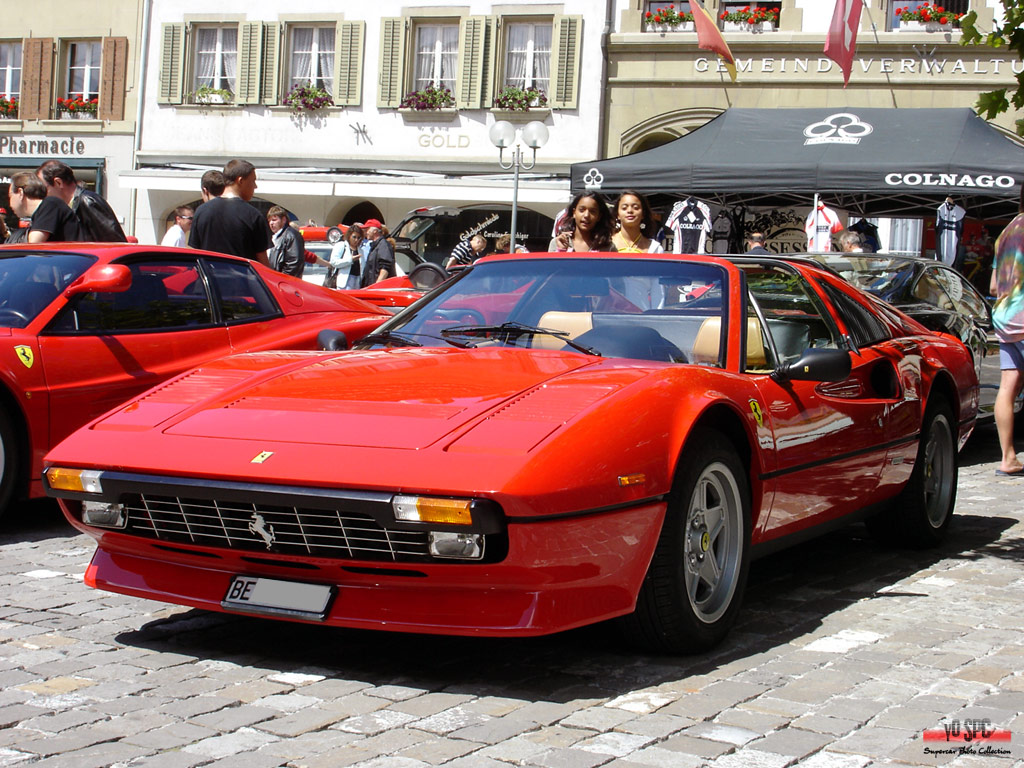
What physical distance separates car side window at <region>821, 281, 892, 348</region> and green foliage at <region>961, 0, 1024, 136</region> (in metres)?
0.89

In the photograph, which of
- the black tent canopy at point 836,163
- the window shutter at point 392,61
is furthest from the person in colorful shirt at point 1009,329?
the window shutter at point 392,61

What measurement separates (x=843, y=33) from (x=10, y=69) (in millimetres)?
18211

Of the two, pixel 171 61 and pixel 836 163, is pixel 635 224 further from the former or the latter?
pixel 171 61

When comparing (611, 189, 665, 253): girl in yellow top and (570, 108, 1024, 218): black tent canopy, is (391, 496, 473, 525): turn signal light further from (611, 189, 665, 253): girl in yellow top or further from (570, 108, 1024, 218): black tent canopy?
(570, 108, 1024, 218): black tent canopy

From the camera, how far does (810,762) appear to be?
3020 millimetres

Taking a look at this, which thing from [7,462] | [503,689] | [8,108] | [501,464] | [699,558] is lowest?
[503,689]

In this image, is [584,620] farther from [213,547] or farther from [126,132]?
[126,132]

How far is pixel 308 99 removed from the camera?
2669cm

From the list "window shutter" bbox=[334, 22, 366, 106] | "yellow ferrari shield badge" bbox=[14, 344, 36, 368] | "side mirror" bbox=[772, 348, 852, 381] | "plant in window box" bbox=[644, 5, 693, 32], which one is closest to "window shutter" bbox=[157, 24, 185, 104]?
"window shutter" bbox=[334, 22, 366, 106]

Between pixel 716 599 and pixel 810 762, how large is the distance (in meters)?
1.02

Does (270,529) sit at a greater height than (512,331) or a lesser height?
lesser

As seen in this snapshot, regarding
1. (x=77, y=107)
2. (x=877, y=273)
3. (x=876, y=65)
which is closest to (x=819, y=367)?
(x=877, y=273)

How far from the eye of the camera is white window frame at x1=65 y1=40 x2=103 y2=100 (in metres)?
28.4

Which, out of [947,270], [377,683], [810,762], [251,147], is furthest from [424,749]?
[251,147]
